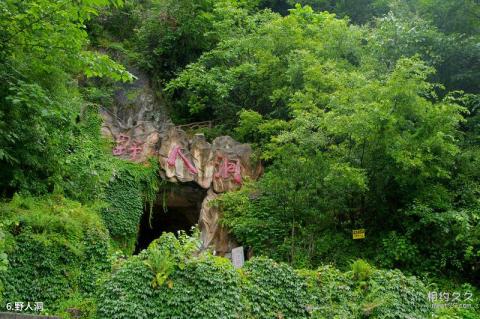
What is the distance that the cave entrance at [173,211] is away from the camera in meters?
13.3

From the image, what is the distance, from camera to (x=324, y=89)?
12180 mm

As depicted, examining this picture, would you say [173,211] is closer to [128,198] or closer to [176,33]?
[128,198]

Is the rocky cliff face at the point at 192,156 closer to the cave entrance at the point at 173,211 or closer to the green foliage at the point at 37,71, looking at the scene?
the cave entrance at the point at 173,211

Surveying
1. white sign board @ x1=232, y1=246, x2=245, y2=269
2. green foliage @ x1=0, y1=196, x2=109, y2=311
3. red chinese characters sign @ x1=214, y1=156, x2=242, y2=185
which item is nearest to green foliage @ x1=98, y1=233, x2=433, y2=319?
green foliage @ x1=0, y1=196, x2=109, y2=311

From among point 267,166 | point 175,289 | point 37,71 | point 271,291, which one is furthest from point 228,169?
point 175,289

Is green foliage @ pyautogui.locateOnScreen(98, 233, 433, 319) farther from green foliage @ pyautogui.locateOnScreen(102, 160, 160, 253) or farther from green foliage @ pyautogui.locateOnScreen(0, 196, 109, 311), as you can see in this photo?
green foliage @ pyautogui.locateOnScreen(102, 160, 160, 253)

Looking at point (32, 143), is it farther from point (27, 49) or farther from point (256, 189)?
point (256, 189)

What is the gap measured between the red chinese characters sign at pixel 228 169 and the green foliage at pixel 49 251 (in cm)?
429

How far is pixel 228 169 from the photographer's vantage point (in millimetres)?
12977

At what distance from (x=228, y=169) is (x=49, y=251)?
550 centimetres

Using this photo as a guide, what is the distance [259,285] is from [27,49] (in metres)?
4.64

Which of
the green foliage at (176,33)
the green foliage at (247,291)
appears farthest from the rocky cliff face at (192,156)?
the green foliage at (247,291)

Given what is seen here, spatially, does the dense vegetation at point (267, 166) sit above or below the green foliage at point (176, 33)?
below

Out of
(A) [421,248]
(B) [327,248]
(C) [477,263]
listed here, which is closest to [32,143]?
(B) [327,248]
